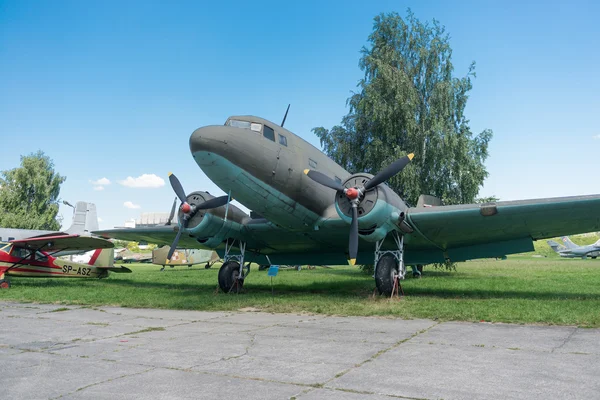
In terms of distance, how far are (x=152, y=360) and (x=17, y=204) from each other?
58.6 metres

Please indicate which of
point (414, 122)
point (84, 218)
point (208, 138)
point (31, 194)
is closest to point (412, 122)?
point (414, 122)

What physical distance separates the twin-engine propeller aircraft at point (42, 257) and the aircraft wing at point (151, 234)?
2.08 feet

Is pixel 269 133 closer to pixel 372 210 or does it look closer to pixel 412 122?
pixel 372 210

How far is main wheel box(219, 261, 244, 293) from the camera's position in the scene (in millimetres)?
15453

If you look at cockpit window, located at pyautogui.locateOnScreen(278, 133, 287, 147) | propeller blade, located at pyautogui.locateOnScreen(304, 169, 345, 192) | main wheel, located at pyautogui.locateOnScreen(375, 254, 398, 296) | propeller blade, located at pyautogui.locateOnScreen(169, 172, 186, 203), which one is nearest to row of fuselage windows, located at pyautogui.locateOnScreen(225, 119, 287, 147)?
cockpit window, located at pyautogui.locateOnScreen(278, 133, 287, 147)

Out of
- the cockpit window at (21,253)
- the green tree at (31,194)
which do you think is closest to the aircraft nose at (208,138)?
the cockpit window at (21,253)

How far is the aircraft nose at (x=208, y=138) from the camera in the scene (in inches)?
439

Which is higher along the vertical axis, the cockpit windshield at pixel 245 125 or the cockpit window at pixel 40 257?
the cockpit windshield at pixel 245 125

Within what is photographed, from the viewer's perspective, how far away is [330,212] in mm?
13875

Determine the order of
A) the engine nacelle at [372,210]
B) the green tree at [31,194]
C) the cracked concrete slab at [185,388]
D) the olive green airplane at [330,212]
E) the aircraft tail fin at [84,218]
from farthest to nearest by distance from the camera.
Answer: the green tree at [31,194]
the aircraft tail fin at [84,218]
the engine nacelle at [372,210]
the olive green airplane at [330,212]
the cracked concrete slab at [185,388]

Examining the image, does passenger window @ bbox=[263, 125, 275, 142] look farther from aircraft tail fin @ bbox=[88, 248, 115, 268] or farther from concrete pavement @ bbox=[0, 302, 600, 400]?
aircraft tail fin @ bbox=[88, 248, 115, 268]

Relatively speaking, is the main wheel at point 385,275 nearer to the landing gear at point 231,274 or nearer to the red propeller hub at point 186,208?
the landing gear at point 231,274

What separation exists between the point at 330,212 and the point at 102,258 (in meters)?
14.5

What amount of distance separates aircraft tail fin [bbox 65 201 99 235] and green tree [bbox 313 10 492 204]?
21061 millimetres
